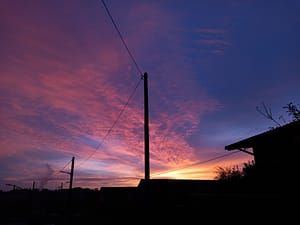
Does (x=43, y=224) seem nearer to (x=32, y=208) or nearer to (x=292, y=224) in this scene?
(x=32, y=208)

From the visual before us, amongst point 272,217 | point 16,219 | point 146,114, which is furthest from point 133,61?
point 16,219

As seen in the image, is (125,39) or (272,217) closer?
(272,217)

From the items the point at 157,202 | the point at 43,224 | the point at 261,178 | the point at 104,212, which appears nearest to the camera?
the point at 261,178

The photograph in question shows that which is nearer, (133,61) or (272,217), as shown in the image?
(272,217)

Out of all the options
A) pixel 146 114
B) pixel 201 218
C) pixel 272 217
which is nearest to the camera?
pixel 272 217

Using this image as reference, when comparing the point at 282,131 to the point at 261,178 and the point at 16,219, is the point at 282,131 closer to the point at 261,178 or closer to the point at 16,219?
the point at 261,178

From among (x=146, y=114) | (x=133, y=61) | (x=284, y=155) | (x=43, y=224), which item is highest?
(x=133, y=61)

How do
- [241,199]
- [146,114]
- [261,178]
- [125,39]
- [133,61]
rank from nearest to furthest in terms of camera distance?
[241,199] → [261,178] → [146,114] → [125,39] → [133,61]

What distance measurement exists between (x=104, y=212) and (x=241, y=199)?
14.1 metres

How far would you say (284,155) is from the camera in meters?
10.3

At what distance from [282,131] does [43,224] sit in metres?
45.7

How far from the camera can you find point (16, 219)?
57188mm

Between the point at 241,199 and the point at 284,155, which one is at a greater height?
the point at 284,155

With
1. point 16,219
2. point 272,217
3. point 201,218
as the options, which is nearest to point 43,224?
point 16,219
